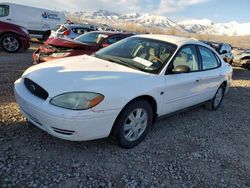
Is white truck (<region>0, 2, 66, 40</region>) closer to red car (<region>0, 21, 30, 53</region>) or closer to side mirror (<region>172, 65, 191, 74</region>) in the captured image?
red car (<region>0, 21, 30, 53</region>)

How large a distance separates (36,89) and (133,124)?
4.55ft

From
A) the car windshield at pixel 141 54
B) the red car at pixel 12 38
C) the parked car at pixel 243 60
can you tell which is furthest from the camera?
the parked car at pixel 243 60

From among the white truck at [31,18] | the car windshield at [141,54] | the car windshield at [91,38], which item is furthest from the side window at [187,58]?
the white truck at [31,18]

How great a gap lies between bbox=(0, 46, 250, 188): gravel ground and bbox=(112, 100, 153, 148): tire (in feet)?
0.49

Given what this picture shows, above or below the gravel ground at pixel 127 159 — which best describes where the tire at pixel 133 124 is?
above

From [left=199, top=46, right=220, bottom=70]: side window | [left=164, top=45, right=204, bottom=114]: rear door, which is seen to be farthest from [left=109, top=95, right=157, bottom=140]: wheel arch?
[left=199, top=46, right=220, bottom=70]: side window

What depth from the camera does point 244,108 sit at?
6.91 metres

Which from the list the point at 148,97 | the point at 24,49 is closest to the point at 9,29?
the point at 24,49

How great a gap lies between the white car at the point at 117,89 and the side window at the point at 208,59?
0.04 metres

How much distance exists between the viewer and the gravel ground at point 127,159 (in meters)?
3.11

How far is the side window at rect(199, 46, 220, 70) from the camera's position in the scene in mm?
5289

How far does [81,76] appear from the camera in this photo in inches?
139

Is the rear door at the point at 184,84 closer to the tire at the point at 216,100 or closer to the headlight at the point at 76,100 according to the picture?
the tire at the point at 216,100

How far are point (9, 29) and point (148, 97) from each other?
9.17m
